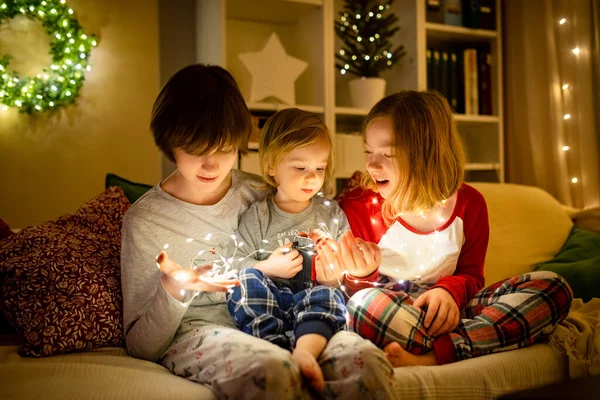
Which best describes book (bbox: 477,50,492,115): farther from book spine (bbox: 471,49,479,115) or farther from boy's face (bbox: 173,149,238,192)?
boy's face (bbox: 173,149,238,192)

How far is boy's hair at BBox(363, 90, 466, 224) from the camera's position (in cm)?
149

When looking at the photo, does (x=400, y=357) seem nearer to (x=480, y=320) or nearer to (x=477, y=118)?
(x=480, y=320)

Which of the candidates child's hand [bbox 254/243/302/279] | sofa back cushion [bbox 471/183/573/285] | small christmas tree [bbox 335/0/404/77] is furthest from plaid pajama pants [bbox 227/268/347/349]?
small christmas tree [bbox 335/0/404/77]

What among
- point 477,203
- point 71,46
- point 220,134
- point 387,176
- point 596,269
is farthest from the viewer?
point 71,46

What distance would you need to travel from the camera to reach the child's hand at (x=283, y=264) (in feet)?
4.31

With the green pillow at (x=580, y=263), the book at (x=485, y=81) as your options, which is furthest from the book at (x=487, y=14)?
the green pillow at (x=580, y=263)

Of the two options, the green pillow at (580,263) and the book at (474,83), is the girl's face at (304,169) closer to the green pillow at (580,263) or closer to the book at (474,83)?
the green pillow at (580,263)

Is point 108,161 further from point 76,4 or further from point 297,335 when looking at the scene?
point 297,335

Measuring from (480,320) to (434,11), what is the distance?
2026 millimetres

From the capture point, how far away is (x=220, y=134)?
132cm

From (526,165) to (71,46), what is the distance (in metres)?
2.31

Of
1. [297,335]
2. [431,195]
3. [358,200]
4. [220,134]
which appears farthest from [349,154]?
[297,335]

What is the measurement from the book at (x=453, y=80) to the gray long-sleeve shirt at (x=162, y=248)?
171cm

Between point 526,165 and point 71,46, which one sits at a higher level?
point 71,46
